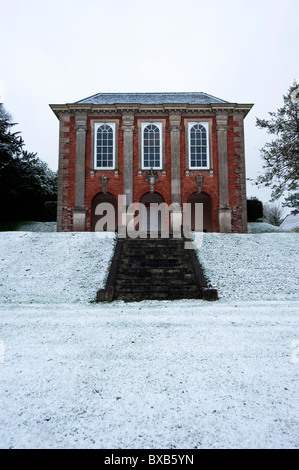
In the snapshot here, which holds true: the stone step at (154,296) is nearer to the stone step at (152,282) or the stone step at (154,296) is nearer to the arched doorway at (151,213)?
the stone step at (152,282)

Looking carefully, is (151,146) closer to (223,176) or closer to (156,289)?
(223,176)

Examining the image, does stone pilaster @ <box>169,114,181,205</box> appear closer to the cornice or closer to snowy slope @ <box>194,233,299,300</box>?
the cornice

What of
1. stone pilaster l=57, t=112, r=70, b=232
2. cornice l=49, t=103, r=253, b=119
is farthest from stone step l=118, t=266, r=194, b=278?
cornice l=49, t=103, r=253, b=119

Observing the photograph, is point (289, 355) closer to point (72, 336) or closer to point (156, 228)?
point (72, 336)

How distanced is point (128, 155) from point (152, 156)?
4.50ft

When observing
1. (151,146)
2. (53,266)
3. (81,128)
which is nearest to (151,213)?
(151,146)

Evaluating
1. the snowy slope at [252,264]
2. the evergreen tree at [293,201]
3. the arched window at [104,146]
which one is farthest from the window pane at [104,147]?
the evergreen tree at [293,201]

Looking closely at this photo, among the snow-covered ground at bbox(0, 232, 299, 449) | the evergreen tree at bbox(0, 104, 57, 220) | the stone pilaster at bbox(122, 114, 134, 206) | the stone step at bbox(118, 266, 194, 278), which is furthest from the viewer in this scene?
the evergreen tree at bbox(0, 104, 57, 220)

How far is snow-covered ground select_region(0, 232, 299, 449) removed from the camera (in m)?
2.56

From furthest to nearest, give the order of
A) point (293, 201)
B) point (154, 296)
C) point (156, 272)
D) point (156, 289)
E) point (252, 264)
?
1. point (293, 201)
2. point (252, 264)
3. point (156, 272)
4. point (156, 289)
5. point (154, 296)

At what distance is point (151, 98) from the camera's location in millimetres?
20312

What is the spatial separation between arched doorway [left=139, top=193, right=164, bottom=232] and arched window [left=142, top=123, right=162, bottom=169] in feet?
6.48

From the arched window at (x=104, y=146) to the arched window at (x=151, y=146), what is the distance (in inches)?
72.1
